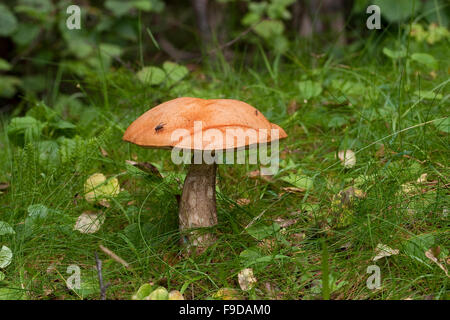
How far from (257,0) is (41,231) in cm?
453

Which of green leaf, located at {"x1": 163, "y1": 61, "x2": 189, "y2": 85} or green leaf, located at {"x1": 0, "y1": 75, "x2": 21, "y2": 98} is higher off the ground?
green leaf, located at {"x1": 163, "y1": 61, "x2": 189, "y2": 85}

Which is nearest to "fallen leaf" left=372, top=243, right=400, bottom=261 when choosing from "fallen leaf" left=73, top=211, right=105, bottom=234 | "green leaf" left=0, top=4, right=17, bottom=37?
"fallen leaf" left=73, top=211, right=105, bottom=234

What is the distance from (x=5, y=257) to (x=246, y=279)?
0.92 meters

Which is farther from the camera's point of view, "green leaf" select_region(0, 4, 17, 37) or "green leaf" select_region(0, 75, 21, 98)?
"green leaf" select_region(0, 75, 21, 98)

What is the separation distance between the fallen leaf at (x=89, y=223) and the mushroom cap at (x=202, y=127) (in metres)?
0.55

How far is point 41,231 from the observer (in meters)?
1.92

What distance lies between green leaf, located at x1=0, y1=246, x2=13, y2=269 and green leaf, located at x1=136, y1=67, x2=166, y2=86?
1632 mm

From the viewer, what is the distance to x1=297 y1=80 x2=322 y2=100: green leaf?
300 centimetres

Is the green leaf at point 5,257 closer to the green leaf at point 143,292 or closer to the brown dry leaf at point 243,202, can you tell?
the green leaf at point 143,292

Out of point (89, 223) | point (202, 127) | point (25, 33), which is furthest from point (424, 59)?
point (25, 33)

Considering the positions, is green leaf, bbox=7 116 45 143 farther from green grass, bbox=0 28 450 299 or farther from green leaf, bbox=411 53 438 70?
green leaf, bbox=411 53 438 70

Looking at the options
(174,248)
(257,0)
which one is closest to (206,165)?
(174,248)

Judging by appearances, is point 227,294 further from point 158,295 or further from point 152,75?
A: point 152,75
